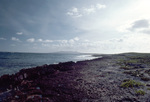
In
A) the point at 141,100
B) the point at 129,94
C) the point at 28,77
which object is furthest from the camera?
the point at 28,77

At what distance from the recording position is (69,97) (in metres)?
6.73

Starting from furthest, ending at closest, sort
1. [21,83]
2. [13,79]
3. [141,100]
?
1. [13,79]
2. [21,83]
3. [141,100]

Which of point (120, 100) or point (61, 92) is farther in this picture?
point (61, 92)

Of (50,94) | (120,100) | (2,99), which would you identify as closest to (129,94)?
(120,100)

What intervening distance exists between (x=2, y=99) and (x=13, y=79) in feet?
12.7

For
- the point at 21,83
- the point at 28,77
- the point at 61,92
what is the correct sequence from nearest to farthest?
the point at 61,92
the point at 21,83
the point at 28,77

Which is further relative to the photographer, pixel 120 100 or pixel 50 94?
pixel 50 94

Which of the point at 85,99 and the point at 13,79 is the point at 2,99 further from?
the point at 85,99

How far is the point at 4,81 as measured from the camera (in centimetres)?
988

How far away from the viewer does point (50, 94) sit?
7.16 m

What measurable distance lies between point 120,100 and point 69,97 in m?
3.51

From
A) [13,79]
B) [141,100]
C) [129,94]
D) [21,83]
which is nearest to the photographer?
[141,100]

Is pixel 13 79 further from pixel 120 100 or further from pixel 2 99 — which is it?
pixel 120 100

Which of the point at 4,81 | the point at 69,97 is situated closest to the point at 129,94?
the point at 69,97
